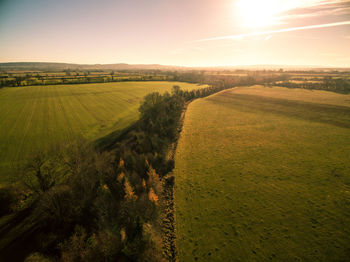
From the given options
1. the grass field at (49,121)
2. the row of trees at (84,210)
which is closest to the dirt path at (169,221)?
the row of trees at (84,210)

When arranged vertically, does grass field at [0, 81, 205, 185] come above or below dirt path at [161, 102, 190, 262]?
above

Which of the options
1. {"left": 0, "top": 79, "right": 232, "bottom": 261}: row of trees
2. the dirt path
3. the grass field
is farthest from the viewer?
the grass field

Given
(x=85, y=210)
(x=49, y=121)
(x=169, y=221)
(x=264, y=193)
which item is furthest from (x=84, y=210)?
(x=49, y=121)

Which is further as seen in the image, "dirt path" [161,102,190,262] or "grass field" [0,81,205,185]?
"grass field" [0,81,205,185]

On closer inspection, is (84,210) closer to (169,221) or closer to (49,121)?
(169,221)

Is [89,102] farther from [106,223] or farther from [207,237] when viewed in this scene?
[207,237]

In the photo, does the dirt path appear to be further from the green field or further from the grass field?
the grass field

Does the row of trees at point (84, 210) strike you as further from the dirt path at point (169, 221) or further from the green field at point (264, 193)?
the green field at point (264, 193)

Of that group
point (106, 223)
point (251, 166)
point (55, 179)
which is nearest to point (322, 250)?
point (251, 166)

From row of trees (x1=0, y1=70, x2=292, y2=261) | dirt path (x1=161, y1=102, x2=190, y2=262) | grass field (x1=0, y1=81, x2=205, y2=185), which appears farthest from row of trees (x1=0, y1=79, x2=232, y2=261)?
grass field (x1=0, y1=81, x2=205, y2=185)
